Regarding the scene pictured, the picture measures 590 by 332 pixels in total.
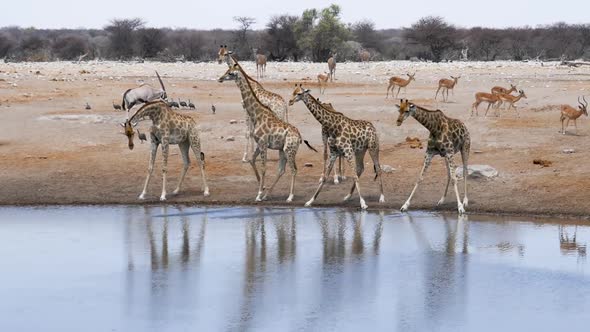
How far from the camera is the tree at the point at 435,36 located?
62.9 metres

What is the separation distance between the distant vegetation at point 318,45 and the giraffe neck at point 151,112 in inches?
1558

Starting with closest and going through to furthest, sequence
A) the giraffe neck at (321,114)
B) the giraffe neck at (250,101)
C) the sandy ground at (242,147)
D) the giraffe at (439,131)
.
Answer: the giraffe at (439,131) → the giraffe neck at (321,114) → the sandy ground at (242,147) → the giraffe neck at (250,101)

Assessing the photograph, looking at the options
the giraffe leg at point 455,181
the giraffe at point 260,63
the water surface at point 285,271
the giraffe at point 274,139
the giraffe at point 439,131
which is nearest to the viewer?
the water surface at point 285,271

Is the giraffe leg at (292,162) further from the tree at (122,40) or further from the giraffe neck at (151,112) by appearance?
the tree at (122,40)

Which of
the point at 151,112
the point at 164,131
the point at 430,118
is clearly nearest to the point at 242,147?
the point at 164,131

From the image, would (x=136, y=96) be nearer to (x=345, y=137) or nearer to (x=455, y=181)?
(x=345, y=137)

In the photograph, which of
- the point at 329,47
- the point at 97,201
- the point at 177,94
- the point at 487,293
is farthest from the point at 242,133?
the point at 329,47

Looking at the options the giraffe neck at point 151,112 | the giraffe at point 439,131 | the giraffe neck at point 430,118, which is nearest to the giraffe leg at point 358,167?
the giraffe at point 439,131

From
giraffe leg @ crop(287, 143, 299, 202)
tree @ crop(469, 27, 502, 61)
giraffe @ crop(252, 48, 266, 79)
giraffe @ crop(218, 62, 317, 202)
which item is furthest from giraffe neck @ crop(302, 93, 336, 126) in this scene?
tree @ crop(469, 27, 502, 61)

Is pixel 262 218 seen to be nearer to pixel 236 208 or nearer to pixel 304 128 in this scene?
pixel 236 208

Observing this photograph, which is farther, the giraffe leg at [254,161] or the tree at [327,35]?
the tree at [327,35]

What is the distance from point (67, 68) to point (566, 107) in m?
28.1

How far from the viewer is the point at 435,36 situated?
62906 mm

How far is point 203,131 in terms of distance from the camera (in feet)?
75.2
